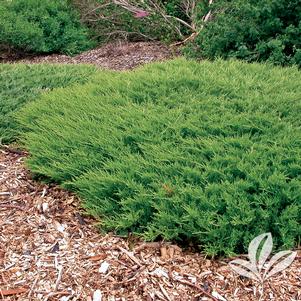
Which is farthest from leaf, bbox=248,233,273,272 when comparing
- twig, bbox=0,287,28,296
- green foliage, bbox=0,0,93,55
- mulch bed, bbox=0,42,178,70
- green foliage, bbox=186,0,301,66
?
green foliage, bbox=0,0,93,55

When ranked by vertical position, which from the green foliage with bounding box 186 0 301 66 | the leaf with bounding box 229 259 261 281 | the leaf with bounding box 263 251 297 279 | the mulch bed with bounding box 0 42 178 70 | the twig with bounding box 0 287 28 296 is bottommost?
the mulch bed with bounding box 0 42 178 70

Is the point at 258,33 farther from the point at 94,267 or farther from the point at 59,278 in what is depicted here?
the point at 59,278

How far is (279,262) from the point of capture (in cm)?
273

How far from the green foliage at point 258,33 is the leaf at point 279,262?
335 centimetres

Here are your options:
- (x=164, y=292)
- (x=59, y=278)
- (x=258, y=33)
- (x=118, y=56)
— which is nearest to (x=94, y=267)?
(x=59, y=278)

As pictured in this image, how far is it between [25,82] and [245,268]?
3541mm

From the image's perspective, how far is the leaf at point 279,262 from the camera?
8.78 feet

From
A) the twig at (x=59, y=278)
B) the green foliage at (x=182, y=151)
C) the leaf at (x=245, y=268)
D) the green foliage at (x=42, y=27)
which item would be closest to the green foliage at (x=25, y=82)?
the green foliage at (x=182, y=151)

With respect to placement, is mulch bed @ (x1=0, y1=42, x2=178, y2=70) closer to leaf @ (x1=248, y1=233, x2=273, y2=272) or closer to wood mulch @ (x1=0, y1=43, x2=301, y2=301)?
wood mulch @ (x1=0, y1=43, x2=301, y2=301)

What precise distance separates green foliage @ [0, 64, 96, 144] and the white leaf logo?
2.39 m

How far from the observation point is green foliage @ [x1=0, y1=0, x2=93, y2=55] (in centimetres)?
830

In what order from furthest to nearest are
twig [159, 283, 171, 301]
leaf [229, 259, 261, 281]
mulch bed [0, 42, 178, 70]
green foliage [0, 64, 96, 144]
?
mulch bed [0, 42, 178, 70] < green foliage [0, 64, 96, 144] < leaf [229, 259, 261, 281] < twig [159, 283, 171, 301]

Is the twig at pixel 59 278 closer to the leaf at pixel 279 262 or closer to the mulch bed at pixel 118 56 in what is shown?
the leaf at pixel 279 262

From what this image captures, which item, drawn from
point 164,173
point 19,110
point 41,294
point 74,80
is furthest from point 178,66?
point 41,294
